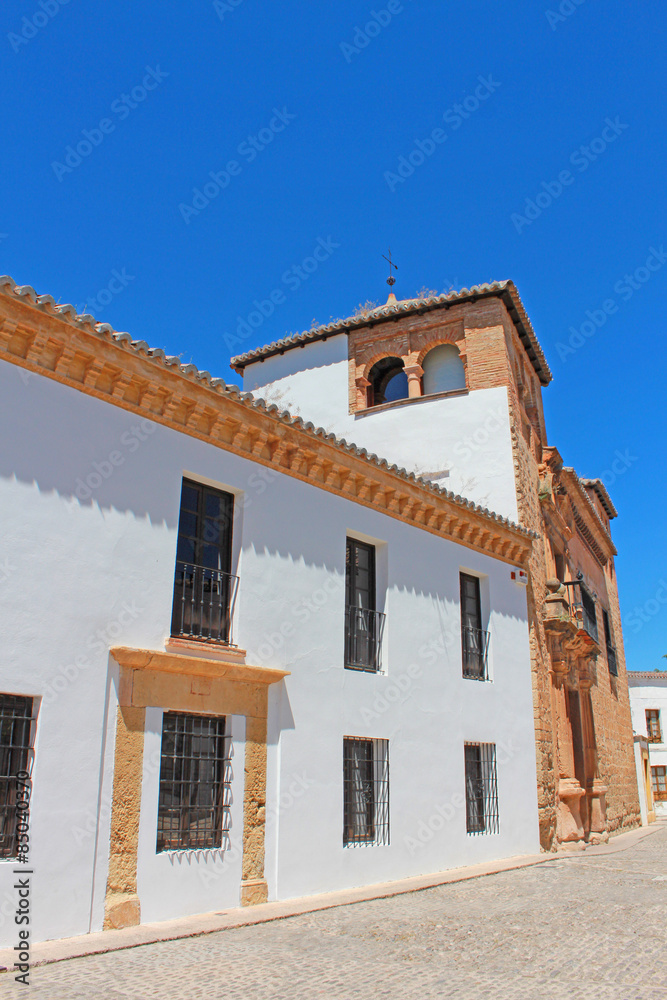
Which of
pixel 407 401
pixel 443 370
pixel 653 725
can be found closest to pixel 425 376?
pixel 443 370

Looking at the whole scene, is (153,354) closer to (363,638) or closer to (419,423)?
(363,638)

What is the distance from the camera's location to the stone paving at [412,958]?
4512mm

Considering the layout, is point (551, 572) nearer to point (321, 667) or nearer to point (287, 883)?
point (321, 667)

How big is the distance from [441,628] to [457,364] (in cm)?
611

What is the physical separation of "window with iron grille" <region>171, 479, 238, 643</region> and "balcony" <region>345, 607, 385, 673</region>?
1.95 m

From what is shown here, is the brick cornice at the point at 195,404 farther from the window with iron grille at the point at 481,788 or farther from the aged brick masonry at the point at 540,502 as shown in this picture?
the aged brick masonry at the point at 540,502

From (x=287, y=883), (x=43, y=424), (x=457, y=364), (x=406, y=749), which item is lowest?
(x=287, y=883)

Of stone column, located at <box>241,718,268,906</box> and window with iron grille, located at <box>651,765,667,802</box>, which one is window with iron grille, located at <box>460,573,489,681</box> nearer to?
stone column, located at <box>241,718,268,906</box>

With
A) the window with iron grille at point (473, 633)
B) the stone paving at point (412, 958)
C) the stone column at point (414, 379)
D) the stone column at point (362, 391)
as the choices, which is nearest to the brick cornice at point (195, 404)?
the window with iron grille at point (473, 633)

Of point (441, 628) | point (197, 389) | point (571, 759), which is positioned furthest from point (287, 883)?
point (571, 759)

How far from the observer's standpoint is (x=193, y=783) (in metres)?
6.80

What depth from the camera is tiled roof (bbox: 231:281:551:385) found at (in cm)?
1412

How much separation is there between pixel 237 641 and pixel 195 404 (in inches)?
88.2

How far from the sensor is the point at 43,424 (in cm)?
623
